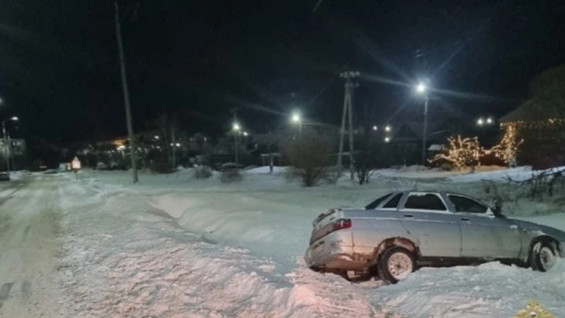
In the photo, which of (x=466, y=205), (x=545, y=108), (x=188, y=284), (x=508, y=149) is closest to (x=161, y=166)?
(x=508, y=149)

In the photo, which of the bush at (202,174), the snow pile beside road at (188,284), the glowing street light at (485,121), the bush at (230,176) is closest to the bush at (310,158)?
the bush at (230,176)

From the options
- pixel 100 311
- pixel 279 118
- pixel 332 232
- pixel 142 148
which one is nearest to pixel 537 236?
pixel 332 232

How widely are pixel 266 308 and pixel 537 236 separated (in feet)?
16.6

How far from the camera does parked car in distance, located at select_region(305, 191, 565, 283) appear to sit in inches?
312

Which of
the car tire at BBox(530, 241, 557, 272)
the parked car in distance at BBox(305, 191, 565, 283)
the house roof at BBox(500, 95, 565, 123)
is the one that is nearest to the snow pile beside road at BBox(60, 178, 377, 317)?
the parked car in distance at BBox(305, 191, 565, 283)

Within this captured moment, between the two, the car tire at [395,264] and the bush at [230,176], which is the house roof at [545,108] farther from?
the bush at [230,176]

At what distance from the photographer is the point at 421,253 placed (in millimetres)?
8086

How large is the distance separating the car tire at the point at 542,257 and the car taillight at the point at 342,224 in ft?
10.4

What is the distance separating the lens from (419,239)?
26.5ft

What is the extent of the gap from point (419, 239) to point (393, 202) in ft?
2.54

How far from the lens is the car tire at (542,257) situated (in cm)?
830

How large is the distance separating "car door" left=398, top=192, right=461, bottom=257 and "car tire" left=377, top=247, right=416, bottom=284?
27 centimetres

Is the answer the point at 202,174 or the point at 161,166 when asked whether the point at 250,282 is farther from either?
the point at 161,166

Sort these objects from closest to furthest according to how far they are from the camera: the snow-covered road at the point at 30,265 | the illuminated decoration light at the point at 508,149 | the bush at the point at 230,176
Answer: the snow-covered road at the point at 30,265
the bush at the point at 230,176
the illuminated decoration light at the point at 508,149
